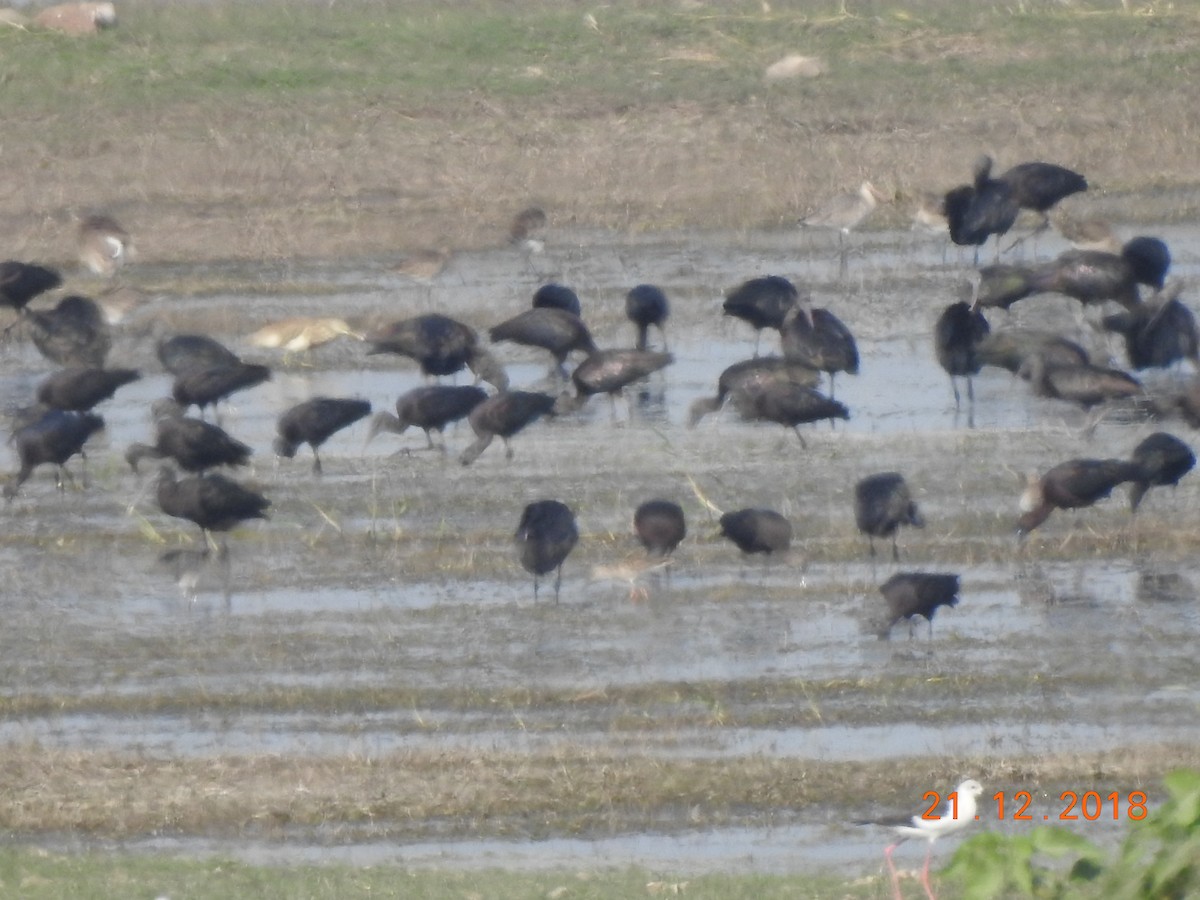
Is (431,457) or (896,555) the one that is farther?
(431,457)

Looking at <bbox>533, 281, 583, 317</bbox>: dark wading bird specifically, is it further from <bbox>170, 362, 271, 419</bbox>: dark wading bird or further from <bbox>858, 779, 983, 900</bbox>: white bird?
<bbox>858, 779, 983, 900</bbox>: white bird

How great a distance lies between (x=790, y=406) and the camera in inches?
466

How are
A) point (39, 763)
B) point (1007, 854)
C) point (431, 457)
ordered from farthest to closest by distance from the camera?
point (431, 457), point (39, 763), point (1007, 854)

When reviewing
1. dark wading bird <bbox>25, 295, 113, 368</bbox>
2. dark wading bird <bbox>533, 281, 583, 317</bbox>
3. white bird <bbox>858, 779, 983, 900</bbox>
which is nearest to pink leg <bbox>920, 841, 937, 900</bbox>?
white bird <bbox>858, 779, 983, 900</bbox>

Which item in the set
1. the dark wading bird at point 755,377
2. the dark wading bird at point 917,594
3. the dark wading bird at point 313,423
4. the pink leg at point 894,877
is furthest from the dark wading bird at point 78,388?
the pink leg at point 894,877

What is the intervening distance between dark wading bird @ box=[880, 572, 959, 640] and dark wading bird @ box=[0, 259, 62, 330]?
22.4 feet

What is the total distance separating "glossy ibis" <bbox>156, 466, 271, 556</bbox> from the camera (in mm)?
10898

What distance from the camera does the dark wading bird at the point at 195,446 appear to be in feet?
38.0

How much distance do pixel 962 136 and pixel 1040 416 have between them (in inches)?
196

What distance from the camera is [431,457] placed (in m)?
12.3

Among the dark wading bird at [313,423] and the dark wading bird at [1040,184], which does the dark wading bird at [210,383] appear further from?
the dark wading bird at [1040,184]

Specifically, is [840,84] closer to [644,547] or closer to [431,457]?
[431,457]

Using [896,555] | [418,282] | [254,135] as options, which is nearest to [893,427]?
[896,555]

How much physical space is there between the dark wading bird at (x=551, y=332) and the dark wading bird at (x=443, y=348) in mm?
290
